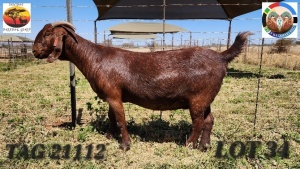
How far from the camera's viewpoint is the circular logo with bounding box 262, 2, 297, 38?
5004mm

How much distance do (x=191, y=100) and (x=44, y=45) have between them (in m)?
2.39

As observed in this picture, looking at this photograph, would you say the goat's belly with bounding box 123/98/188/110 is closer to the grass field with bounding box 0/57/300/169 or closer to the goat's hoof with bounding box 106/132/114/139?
the grass field with bounding box 0/57/300/169

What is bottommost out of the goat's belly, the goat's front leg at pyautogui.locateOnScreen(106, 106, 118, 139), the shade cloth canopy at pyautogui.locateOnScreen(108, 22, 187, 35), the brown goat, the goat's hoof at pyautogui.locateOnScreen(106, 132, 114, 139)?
the goat's hoof at pyautogui.locateOnScreen(106, 132, 114, 139)

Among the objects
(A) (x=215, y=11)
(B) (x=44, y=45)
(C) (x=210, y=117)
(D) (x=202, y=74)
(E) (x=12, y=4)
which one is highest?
(A) (x=215, y=11)

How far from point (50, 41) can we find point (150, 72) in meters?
1.60

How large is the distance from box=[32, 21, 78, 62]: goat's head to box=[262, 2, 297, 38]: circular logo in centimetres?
351

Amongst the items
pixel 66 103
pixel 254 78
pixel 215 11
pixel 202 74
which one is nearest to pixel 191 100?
pixel 202 74

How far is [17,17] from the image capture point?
5129 mm

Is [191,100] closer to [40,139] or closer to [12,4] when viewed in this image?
[40,139]

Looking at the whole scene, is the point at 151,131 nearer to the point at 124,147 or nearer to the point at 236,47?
the point at 124,147

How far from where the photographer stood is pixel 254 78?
1202 centimetres

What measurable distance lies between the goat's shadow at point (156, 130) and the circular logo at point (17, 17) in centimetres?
229

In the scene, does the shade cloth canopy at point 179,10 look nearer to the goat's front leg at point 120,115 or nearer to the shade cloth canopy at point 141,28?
the goat's front leg at point 120,115

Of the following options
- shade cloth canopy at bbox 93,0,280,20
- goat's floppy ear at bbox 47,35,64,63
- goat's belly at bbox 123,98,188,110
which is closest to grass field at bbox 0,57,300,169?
goat's belly at bbox 123,98,188,110
